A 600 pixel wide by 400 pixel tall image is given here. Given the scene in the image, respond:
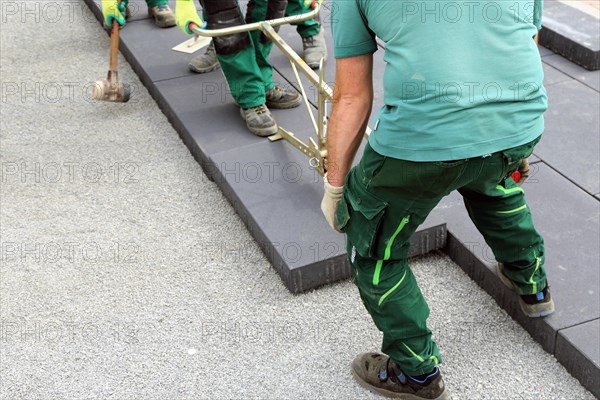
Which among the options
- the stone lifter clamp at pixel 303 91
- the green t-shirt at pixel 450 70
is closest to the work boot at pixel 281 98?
the stone lifter clamp at pixel 303 91

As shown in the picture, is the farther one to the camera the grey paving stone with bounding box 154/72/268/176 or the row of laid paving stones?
the grey paving stone with bounding box 154/72/268/176

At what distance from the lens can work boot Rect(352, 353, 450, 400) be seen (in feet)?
10.2

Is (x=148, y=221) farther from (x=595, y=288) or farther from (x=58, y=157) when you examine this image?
(x=595, y=288)

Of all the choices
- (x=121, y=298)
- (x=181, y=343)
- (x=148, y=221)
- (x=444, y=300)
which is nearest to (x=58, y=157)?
(x=148, y=221)

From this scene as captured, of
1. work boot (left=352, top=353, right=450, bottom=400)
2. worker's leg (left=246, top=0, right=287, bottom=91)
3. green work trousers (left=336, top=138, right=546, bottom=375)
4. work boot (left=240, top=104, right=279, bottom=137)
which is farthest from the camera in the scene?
worker's leg (left=246, top=0, right=287, bottom=91)

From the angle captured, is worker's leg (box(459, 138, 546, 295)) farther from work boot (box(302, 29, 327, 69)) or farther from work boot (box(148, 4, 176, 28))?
work boot (box(148, 4, 176, 28))

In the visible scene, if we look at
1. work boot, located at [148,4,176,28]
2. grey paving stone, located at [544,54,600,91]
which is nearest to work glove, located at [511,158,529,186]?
grey paving stone, located at [544,54,600,91]

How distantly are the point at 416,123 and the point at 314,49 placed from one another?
319cm

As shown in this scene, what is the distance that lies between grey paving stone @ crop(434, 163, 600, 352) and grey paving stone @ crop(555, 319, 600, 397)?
0.04 meters

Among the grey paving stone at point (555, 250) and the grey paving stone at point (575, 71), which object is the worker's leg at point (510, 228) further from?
the grey paving stone at point (575, 71)

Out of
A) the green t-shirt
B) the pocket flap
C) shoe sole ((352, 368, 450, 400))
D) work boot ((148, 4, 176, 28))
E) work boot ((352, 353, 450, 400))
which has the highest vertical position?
the green t-shirt

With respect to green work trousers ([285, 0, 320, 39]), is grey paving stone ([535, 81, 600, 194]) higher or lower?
lower

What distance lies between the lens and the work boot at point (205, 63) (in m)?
5.59

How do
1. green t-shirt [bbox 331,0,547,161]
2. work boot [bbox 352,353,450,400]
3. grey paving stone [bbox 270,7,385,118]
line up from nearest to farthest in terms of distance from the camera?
green t-shirt [bbox 331,0,547,161]
work boot [bbox 352,353,450,400]
grey paving stone [bbox 270,7,385,118]
